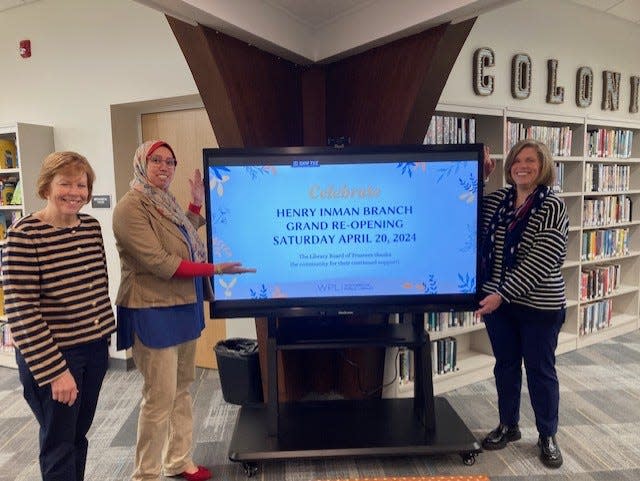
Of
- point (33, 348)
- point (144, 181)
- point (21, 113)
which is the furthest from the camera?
point (21, 113)

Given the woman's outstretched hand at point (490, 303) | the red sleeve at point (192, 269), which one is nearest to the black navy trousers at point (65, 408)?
the red sleeve at point (192, 269)

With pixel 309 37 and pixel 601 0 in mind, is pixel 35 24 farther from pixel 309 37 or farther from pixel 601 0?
pixel 601 0

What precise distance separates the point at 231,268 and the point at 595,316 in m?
3.41

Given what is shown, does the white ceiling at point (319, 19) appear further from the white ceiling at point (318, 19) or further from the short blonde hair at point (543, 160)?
the short blonde hair at point (543, 160)

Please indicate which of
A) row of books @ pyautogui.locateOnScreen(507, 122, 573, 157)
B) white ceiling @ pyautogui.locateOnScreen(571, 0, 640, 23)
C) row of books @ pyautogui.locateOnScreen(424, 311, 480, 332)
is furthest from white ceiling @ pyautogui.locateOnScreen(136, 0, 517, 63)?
white ceiling @ pyautogui.locateOnScreen(571, 0, 640, 23)

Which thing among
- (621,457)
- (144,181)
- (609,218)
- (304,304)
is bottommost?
(621,457)

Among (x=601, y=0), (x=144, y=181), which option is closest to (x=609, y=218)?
(x=601, y=0)

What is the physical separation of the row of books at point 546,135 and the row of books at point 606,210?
0.53m

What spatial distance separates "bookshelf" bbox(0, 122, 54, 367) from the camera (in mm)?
3297

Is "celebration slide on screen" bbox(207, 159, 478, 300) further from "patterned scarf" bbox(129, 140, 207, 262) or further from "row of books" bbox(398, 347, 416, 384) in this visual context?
"row of books" bbox(398, 347, 416, 384)

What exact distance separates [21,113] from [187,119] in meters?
1.37

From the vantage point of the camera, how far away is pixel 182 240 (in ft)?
6.19

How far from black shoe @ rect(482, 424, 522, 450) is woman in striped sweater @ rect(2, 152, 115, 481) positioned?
1.87 m

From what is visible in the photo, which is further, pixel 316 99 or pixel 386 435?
pixel 316 99
